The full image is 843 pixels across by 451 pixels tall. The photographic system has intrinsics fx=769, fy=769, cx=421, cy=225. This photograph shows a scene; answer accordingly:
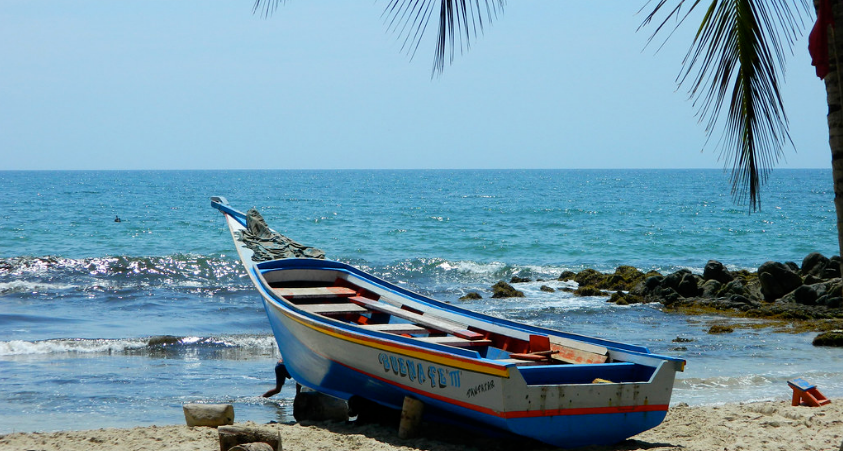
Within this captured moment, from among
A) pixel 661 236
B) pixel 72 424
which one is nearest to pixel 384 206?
pixel 661 236

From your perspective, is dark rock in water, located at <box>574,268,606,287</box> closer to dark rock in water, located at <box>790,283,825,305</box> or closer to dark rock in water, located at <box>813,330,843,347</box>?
dark rock in water, located at <box>790,283,825,305</box>

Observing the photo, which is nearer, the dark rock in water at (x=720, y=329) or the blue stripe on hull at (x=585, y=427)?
the blue stripe on hull at (x=585, y=427)

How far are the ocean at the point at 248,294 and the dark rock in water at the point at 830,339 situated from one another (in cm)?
20

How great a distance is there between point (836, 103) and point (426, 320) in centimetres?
550

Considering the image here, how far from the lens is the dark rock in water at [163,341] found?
12.8m

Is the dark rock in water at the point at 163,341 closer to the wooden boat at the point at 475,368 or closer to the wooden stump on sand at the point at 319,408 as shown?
the wooden boat at the point at 475,368

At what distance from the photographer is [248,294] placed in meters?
19.6

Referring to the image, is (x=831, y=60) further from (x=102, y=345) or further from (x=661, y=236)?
(x=661, y=236)

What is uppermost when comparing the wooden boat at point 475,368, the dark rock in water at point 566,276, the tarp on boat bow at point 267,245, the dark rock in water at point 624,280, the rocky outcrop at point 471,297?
the tarp on boat bow at point 267,245

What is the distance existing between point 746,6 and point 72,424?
760 cm

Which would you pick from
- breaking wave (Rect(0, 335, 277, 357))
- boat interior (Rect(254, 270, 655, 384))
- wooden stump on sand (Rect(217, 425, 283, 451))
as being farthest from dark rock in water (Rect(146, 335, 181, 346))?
wooden stump on sand (Rect(217, 425, 283, 451))

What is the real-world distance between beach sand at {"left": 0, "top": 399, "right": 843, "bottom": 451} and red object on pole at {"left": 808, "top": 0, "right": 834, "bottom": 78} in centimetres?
388

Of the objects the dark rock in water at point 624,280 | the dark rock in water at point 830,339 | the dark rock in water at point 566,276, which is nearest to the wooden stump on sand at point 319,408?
the dark rock in water at point 830,339

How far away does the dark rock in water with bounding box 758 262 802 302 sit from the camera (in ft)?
56.4
